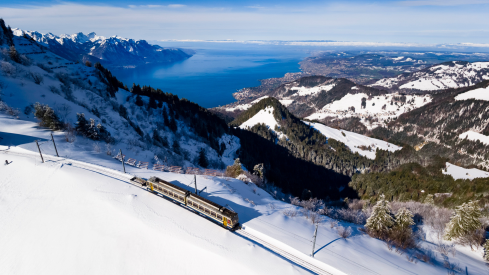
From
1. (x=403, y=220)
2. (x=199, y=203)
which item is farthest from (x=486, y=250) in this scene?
(x=199, y=203)

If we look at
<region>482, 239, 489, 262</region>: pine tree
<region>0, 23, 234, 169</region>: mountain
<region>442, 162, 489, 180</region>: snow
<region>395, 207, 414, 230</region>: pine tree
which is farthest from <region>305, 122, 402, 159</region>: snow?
<region>395, 207, 414, 230</region>: pine tree

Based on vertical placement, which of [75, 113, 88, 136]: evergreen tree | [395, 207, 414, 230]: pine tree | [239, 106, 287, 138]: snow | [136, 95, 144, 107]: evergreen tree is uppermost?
[75, 113, 88, 136]: evergreen tree

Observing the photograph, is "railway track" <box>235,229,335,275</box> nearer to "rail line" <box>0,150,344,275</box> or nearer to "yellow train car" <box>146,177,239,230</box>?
"rail line" <box>0,150,344,275</box>

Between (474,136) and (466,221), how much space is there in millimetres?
215381

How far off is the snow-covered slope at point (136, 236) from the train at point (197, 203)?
35.4 inches

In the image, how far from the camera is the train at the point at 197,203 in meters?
20.7

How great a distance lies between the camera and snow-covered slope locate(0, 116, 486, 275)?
723 inches

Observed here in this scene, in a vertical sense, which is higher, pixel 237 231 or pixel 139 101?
pixel 139 101

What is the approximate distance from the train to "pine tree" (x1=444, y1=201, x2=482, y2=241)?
93.5ft

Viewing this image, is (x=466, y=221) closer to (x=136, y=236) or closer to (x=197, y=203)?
(x=197, y=203)

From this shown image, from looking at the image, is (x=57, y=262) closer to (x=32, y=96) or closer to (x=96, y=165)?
(x=96, y=165)

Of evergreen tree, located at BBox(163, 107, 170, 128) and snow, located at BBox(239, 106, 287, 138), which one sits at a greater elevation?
evergreen tree, located at BBox(163, 107, 170, 128)

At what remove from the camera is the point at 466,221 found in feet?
84.2

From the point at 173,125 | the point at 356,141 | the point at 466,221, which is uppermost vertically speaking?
the point at 466,221
